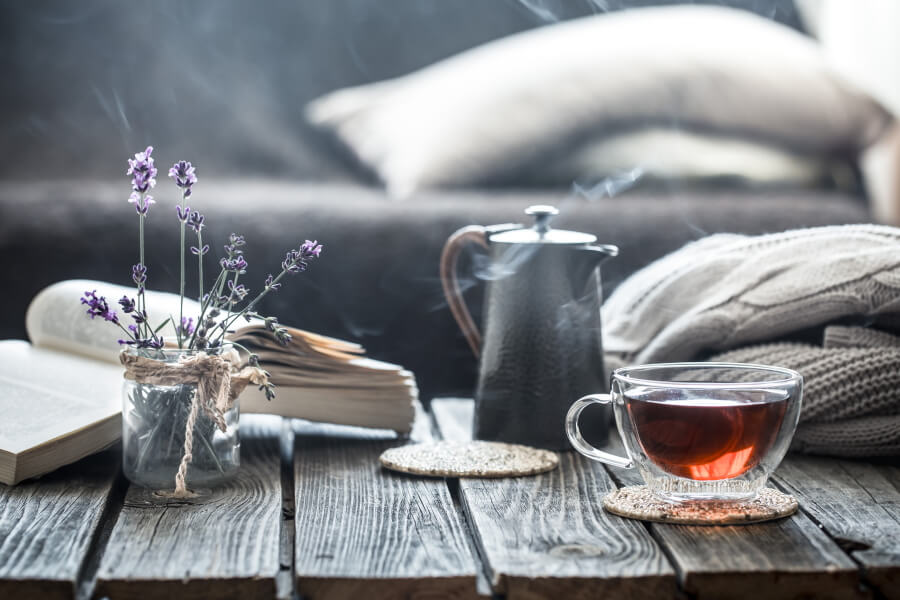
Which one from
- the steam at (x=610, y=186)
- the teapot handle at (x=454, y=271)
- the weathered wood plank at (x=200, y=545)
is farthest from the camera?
the steam at (x=610, y=186)

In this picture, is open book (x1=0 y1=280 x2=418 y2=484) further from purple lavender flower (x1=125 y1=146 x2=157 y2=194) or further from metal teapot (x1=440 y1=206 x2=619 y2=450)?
purple lavender flower (x1=125 y1=146 x2=157 y2=194)

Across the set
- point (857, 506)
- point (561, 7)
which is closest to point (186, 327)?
point (857, 506)

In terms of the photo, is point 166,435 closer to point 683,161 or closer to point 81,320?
point 81,320

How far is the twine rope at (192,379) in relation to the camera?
88 centimetres

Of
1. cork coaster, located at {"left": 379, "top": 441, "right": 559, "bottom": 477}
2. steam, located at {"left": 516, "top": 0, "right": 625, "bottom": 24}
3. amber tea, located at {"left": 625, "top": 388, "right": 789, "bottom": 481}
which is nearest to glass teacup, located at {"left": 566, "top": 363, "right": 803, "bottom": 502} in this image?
amber tea, located at {"left": 625, "top": 388, "right": 789, "bottom": 481}

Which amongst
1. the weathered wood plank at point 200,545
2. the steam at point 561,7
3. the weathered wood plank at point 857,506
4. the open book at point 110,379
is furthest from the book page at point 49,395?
the steam at point 561,7

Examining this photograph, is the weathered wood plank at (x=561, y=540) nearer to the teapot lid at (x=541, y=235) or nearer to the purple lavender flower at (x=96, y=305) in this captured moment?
the teapot lid at (x=541, y=235)

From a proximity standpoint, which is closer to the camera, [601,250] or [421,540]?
[421,540]

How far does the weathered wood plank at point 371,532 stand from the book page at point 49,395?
204 mm

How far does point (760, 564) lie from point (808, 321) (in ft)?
1.38

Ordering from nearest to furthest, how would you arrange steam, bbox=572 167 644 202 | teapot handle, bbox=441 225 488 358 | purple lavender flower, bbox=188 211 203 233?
purple lavender flower, bbox=188 211 203 233, teapot handle, bbox=441 225 488 358, steam, bbox=572 167 644 202

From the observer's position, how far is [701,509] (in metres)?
0.82

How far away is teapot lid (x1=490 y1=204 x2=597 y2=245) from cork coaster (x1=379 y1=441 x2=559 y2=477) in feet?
0.69

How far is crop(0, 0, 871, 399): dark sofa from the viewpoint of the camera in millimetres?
1789
